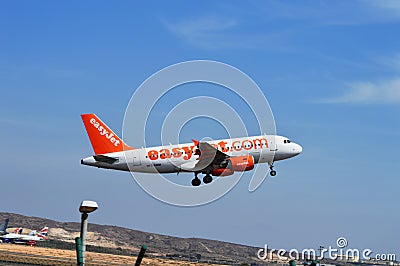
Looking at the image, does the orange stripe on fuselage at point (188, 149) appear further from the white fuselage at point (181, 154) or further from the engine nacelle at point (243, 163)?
the engine nacelle at point (243, 163)

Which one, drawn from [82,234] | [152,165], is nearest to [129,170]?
[152,165]

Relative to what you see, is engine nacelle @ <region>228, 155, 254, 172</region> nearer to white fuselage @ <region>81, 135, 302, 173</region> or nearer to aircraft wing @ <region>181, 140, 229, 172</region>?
white fuselage @ <region>81, 135, 302, 173</region>

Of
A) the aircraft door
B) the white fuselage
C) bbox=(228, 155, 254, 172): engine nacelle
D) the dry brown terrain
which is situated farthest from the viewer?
the aircraft door

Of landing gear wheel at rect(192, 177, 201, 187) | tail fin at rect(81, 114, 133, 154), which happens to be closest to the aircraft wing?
landing gear wheel at rect(192, 177, 201, 187)

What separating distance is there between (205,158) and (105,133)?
19.0 meters

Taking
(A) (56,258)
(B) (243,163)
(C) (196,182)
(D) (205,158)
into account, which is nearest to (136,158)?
(C) (196,182)

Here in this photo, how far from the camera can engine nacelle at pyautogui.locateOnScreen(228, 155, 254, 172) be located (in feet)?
330

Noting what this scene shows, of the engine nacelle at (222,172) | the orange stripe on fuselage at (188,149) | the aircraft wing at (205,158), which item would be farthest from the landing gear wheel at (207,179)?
the orange stripe on fuselage at (188,149)

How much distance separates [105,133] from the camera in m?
114

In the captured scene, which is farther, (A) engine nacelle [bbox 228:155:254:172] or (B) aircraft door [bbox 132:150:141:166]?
(B) aircraft door [bbox 132:150:141:166]

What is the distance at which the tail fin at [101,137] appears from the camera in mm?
110812

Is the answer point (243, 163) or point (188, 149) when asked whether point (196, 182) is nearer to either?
point (188, 149)

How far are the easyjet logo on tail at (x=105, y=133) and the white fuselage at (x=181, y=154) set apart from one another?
5709 mm

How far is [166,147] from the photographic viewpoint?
345 feet
